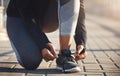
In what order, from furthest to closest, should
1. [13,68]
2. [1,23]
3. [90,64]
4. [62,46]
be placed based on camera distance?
1. [1,23]
2. [90,64]
3. [13,68]
4. [62,46]

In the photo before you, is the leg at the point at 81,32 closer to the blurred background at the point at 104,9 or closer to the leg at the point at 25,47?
the leg at the point at 25,47

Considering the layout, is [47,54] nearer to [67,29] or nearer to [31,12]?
[67,29]

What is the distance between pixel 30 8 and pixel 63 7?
36 centimetres

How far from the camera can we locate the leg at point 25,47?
13.9ft

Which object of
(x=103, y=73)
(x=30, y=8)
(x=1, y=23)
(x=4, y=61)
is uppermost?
(x=30, y=8)

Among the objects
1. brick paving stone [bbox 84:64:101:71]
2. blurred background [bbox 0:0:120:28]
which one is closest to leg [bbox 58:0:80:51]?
brick paving stone [bbox 84:64:101:71]

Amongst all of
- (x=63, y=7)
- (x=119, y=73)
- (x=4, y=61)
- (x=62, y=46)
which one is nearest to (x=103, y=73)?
(x=119, y=73)

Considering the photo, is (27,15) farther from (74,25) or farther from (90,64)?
(90,64)

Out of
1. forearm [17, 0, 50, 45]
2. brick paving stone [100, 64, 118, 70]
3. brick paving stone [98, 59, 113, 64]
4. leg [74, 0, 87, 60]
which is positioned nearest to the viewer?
forearm [17, 0, 50, 45]

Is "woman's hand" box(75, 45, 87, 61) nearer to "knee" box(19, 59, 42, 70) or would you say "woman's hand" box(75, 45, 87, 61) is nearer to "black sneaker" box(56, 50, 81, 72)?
"black sneaker" box(56, 50, 81, 72)

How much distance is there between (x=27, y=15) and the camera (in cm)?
421

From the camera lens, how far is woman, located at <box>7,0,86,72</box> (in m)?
4.10

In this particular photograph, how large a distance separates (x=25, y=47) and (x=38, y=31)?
264mm

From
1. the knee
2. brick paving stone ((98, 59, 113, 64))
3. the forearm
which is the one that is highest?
the forearm
